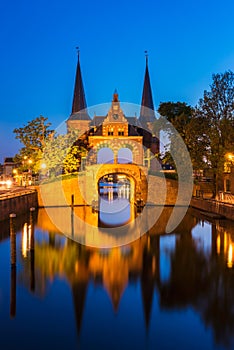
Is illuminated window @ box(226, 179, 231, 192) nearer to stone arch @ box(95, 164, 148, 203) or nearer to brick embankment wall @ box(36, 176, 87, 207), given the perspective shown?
stone arch @ box(95, 164, 148, 203)

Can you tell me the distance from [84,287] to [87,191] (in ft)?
89.7

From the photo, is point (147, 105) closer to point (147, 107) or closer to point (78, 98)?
point (147, 107)

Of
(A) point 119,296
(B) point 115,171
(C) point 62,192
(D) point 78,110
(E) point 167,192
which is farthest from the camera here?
(D) point 78,110

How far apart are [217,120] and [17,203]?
17.5 m

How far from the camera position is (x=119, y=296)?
12.9 m

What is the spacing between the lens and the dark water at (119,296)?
31.7 feet

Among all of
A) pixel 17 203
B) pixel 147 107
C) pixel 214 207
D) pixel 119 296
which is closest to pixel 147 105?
pixel 147 107

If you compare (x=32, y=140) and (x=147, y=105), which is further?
(x=147, y=105)

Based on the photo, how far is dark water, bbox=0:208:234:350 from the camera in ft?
31.7

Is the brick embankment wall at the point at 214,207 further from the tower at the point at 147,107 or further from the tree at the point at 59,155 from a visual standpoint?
the tower at the point at 147,107

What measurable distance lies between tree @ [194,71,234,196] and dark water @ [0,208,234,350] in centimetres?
1051

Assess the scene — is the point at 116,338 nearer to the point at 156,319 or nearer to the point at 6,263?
the point at 156,319

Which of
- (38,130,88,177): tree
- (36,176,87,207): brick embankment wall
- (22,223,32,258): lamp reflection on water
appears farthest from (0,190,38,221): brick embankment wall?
(38,130,88,177): tree

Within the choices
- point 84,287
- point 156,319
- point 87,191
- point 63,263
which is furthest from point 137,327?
point 87,191
